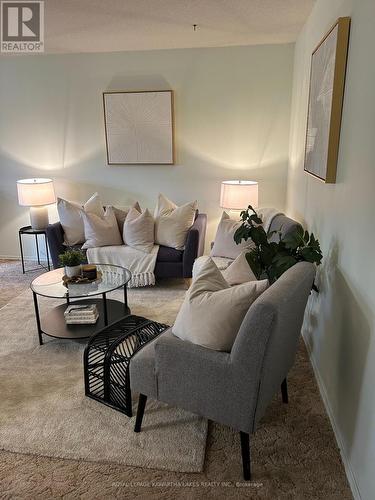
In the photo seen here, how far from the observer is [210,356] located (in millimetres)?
1590

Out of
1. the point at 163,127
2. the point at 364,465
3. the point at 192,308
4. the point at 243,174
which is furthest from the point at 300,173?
the point at 364,465

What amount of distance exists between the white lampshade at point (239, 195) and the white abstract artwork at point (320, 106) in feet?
3.74

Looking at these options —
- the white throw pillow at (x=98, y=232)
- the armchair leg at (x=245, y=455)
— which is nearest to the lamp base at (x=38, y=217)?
the white throw pillow at (x=98, y=232)

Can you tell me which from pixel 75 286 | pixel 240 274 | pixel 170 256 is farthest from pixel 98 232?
pixel 240 274

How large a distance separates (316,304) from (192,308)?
1168 mm

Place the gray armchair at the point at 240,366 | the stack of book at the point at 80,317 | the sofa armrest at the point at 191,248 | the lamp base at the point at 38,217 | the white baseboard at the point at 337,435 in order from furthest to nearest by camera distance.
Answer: the lamp base at the point at 38,217 < the sofa armrest at the point at 191,248 < the stack of book at the point at 80,317 < the white baseboard at the point at 337,435 < the gray armchair at the point at 240,366

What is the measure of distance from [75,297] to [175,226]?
143 centimetres

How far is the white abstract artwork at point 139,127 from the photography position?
13.7ft

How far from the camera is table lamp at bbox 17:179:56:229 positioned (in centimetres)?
419

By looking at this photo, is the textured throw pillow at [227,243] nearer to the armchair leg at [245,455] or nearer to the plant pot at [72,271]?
the plant pot at [72,271]

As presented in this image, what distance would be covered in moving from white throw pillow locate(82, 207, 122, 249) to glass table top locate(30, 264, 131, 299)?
742mm

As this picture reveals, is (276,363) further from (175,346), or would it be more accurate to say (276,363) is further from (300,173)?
(300,173)

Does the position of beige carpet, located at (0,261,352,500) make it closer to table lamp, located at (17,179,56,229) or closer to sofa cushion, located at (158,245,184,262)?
sofa cushion, located at (158,245,184,262)

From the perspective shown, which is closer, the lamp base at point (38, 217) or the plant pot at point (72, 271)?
the plant pot at point (72, 271)
